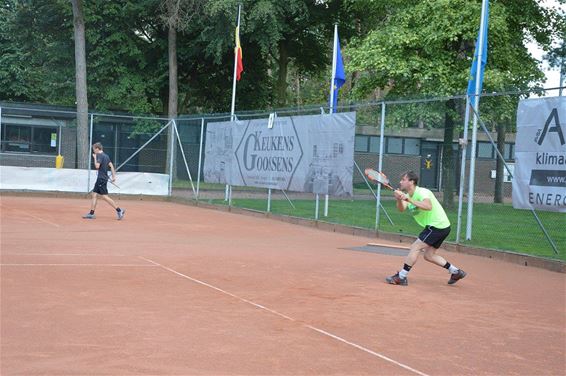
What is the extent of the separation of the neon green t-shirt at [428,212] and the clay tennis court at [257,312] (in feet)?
2.96

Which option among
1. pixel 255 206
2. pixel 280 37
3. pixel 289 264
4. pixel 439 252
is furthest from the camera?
pixel 280 37

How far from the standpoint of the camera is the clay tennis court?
6.37m

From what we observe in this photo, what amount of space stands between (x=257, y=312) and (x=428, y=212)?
145 inches

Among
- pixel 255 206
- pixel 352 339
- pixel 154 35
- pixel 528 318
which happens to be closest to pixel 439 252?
pixel 528 318

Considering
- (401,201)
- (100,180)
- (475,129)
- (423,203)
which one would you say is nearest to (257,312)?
(401,201)

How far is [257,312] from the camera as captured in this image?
8.38 meters

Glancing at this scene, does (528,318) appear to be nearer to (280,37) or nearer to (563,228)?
(563,228)

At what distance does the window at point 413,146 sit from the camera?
3112 centimetres

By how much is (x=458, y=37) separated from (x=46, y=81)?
75.9 feet

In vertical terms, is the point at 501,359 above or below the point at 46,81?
below

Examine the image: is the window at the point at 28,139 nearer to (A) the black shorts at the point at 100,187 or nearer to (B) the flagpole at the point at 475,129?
(A) the black shorts at the point at 100,187

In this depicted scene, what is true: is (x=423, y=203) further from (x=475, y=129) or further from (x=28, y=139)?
(x=28, y=139)

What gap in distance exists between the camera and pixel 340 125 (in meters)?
19.7

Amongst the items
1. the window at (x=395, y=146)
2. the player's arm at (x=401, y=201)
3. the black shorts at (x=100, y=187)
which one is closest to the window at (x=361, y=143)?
the window at (x=395, y=146)
